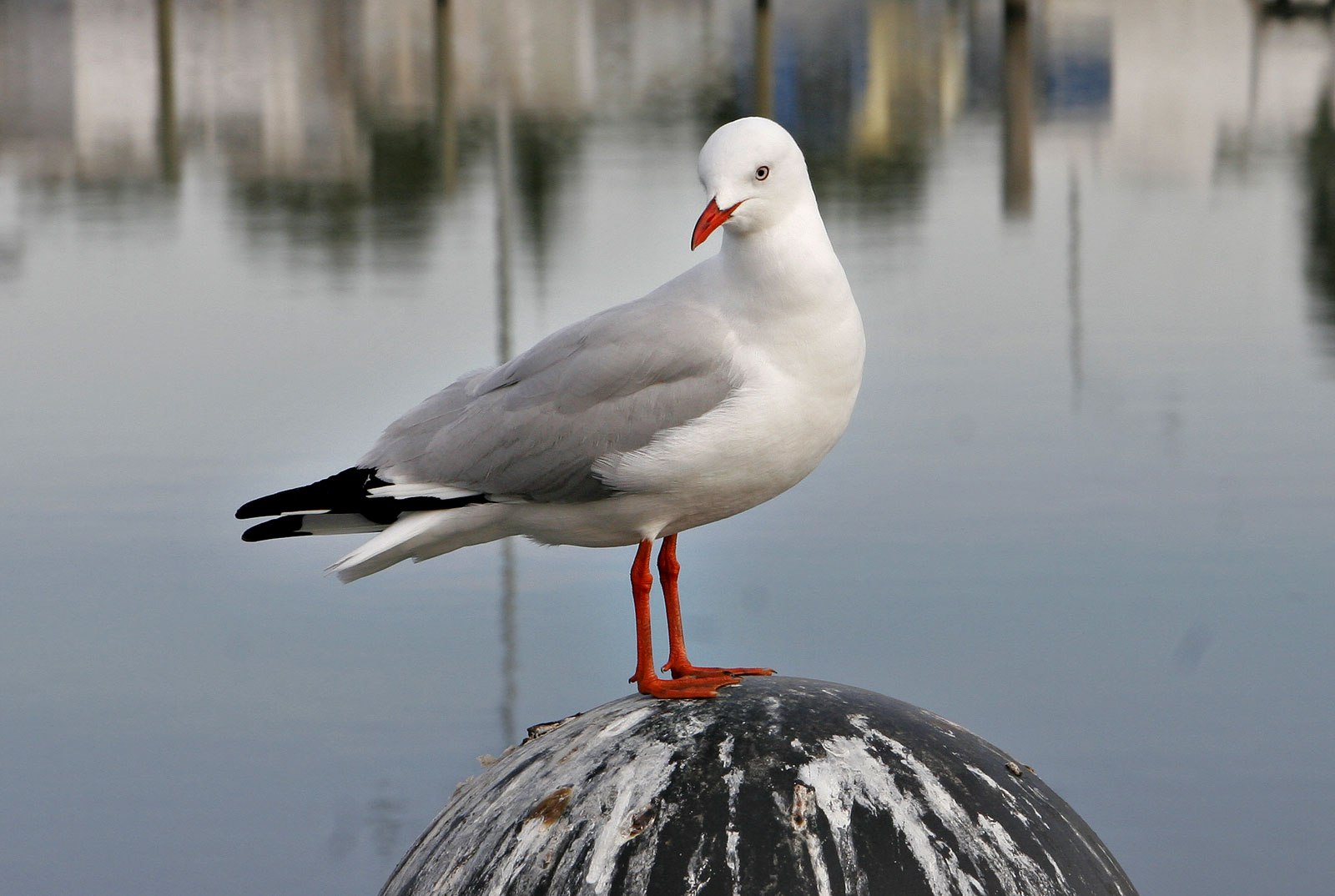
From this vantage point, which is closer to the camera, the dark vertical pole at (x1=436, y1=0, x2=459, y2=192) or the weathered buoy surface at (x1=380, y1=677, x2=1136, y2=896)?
the weathered buoy surface at (x1=380, y1=677, x2=1136, y2=896)

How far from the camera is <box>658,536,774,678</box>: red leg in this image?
4.79 meters

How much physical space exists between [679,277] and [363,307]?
1416 cm

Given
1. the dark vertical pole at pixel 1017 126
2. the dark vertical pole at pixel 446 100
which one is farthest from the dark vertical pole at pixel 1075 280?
the dark vertical pole at pixel 446 100

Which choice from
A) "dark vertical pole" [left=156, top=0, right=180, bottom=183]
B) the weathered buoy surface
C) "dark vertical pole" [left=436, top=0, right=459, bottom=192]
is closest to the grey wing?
the weathered buoy surface

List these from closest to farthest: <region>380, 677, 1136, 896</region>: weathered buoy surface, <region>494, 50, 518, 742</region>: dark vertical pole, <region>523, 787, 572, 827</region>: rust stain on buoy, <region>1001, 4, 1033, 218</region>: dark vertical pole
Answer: <region>380, 677, 1136, 896</region>: weathered buoy surface → <region>523, 787, 572, 827</region>: rust stain on buoy → <region>494, 50, 518, 742</region>: dark vertical pole → <region>1001, 4, 1033, 218</region>: dark vertical pole

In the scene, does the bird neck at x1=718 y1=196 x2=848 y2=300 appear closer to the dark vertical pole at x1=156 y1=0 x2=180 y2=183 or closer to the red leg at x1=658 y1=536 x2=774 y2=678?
the red leg at x1=658 y1=536 x2=774 y2=678

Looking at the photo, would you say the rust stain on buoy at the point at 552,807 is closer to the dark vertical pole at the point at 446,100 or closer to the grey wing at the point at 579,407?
→ the grey wing at the point at 579,407

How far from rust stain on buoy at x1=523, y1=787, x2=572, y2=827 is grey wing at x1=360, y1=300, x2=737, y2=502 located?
883 mm

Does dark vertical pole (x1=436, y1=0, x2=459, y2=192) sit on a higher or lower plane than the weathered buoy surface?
higher

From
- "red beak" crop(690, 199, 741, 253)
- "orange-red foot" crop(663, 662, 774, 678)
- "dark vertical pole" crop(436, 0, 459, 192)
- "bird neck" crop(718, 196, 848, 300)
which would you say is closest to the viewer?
"red beak" crop(690, 199, 741, 253)

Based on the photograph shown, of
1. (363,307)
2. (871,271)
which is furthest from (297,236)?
(871,271)

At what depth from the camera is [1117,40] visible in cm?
3747

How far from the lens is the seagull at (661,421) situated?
14.8 ft

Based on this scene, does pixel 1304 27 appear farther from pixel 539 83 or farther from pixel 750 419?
pixel 750 419
